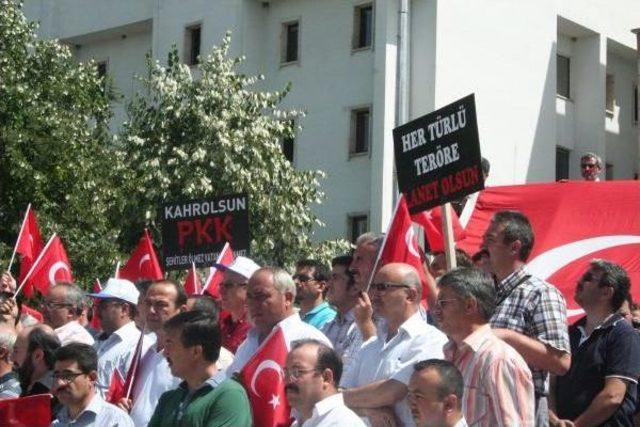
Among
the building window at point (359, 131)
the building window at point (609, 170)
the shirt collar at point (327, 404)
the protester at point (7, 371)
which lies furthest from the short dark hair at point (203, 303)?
the building window at point (609, 170)

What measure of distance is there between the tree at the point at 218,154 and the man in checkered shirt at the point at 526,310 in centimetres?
2131

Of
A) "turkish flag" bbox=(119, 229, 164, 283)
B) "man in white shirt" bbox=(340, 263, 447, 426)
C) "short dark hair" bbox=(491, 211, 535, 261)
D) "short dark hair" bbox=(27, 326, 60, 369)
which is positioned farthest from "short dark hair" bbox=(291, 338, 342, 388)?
"turkish flag" bbox=(119, 229, 164, 283)

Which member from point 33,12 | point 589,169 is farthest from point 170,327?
point 33,12

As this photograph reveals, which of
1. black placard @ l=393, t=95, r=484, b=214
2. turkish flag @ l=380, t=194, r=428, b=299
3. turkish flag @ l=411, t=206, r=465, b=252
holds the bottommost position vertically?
turkish flag @ l=380, t=194, r=428, b=299

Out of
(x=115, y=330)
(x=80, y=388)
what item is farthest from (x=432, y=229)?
(x=80, y=388)

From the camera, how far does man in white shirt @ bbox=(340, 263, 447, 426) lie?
305 inches

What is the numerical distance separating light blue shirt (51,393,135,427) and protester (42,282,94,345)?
2.53 meters

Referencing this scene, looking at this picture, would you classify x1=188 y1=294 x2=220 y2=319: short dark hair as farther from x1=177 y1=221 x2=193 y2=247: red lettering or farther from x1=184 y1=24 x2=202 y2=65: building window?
x1=184 y1=24 x2=202 y2=65: building window

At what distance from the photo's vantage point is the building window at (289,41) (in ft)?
125

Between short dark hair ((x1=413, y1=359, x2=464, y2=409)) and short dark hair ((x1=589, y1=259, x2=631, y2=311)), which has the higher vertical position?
short dark hair ((x1=589, y1=259, x2=631, y2=311))

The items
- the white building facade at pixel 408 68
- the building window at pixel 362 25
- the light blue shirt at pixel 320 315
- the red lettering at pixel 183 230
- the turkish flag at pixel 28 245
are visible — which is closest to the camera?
the light blue shirt at pixel 320 315

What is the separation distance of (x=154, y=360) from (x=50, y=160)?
19127 millimetres

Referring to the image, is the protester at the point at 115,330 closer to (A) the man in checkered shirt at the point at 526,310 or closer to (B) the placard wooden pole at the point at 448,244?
(B) the placard wooden pole at the point at 448,244

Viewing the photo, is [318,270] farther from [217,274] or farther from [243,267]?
[217,274]
